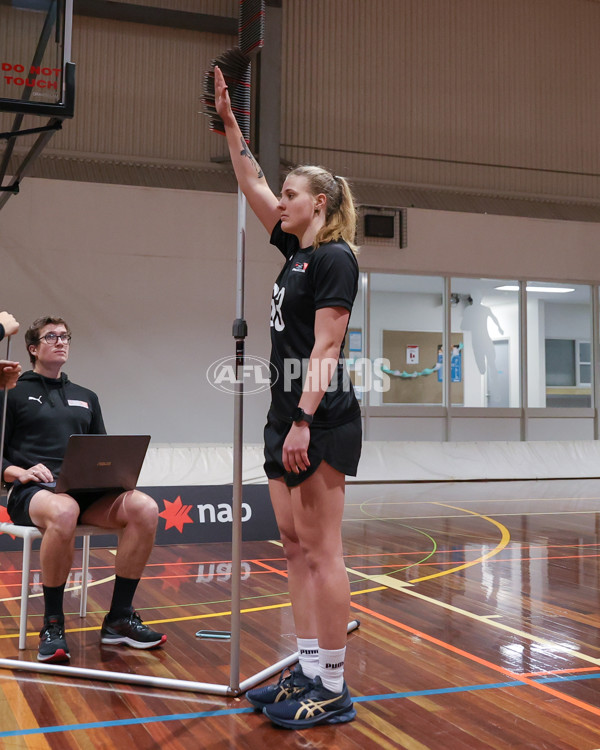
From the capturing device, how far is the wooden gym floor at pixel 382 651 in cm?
234

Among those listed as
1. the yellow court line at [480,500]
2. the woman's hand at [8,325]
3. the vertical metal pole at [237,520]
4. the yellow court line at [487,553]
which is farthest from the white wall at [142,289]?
the vertical metal pole at [237,520]

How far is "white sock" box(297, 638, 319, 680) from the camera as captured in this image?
2498 millimetres

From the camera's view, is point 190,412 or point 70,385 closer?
point 70,385

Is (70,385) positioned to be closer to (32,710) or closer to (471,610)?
(32,710)

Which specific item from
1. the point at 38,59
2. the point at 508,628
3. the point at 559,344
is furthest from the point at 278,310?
the point at 559,344

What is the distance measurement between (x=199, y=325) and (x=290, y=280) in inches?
322

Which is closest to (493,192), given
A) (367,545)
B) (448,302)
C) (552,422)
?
(448,302)

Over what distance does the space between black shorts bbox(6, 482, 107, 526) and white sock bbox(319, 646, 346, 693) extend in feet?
4.59

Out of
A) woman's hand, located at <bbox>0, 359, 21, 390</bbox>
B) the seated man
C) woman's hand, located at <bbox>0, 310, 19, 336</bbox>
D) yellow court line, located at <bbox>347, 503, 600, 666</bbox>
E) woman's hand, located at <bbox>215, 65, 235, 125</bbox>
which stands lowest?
yellow court line, located at <bbox>347, 503, 600, 666</bbox>

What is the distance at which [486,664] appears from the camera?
3.02m

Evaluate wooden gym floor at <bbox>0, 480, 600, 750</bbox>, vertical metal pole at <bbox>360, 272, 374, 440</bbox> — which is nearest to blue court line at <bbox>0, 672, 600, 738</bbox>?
wooden gym floor at <bbox>0, 480, 600, 750</bbox>

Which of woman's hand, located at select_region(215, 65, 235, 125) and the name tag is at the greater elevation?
woman's hand, located at select_region(215, 65, 235, 125)

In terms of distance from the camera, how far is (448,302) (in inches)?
464

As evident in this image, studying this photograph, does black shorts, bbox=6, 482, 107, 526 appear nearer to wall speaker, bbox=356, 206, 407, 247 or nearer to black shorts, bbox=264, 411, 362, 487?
black shorts, bbox=264, 411, 362, 487
